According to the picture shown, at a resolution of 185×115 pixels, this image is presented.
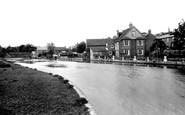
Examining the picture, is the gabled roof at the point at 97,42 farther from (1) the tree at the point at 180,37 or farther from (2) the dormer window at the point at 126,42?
(1) the tree at the point at 180,37

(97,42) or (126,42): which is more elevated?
(97,42)

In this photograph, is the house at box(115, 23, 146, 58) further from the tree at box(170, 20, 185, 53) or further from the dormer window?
the tree at box(170, 20, 185, 53)

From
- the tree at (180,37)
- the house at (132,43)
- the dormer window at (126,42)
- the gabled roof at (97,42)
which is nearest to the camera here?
the tree at (180,37)

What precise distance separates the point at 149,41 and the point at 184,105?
51001 millimetres

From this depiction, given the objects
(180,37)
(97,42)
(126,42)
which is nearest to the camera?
(180,37)

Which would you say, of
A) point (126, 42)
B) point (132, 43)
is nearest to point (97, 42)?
point (126, 42)

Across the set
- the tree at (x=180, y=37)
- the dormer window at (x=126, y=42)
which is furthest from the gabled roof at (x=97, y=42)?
the tree at (x=180, y=37)

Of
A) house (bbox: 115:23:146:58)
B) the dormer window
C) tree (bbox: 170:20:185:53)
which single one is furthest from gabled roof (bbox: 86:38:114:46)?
tree (bbox: 170:20:185:53)

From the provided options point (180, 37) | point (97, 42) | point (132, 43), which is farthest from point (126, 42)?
point (97, 42)

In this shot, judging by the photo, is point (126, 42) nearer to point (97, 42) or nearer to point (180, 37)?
point (180, 37)

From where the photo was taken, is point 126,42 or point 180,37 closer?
point 180,37

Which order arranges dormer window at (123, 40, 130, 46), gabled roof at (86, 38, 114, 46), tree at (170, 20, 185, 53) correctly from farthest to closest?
1. gabled roof at (86, 38, 114, 46)
2. dormer window at (123, 40, 130, 46)
3. tree at (170, 20, 185, 53)

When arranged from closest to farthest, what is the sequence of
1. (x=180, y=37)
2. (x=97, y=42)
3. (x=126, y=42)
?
(x=180, y=37), (x=126, y=42), (x=97, y=42)

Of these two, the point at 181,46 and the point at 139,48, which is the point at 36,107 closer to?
the point at 181,46
